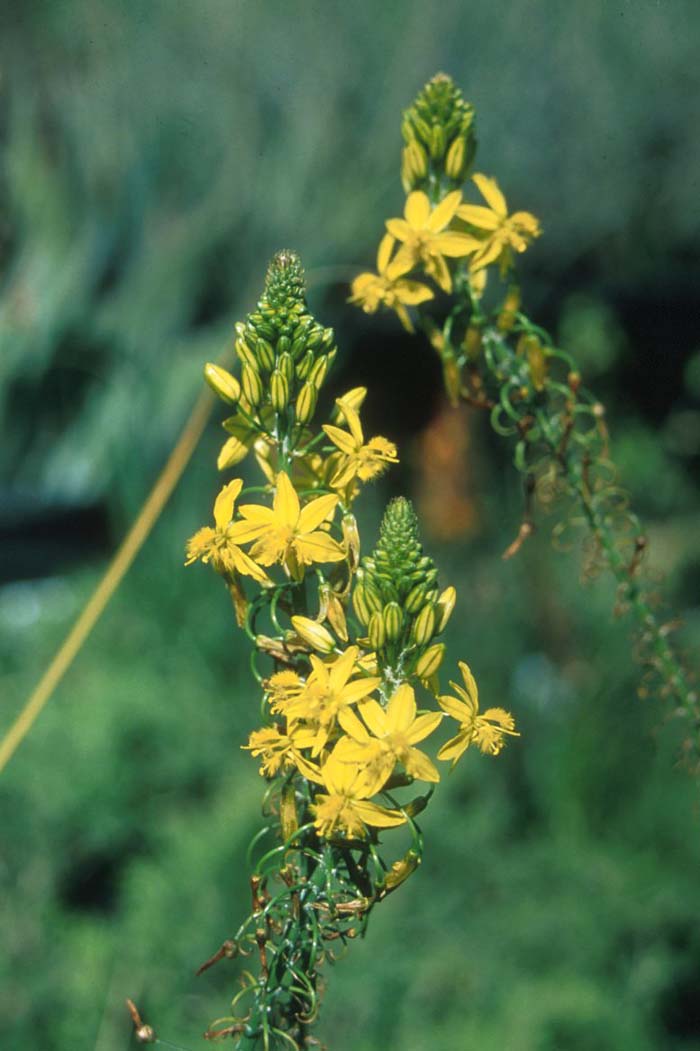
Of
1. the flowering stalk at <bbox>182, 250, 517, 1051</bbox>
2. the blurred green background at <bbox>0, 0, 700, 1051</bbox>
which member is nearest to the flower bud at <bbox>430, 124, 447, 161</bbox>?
the flowering stalk at <bbox>182, 250, 517, 1051</bbox>

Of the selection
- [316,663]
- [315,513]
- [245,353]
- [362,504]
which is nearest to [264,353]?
[245,353]

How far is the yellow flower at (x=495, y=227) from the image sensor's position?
0.94m

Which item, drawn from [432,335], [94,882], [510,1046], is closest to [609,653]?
[510,1046]

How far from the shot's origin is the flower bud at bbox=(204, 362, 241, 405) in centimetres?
77

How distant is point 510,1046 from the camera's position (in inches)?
66.5

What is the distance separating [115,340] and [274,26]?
48.2 inches

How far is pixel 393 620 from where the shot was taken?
2.13 feet

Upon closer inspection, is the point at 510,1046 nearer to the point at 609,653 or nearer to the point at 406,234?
the point at 609,653

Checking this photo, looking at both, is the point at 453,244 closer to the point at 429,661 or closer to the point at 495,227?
the point at 495,227

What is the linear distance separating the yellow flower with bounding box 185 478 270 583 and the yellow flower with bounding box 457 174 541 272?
0.38 meters

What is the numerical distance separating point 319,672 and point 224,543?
133 mm

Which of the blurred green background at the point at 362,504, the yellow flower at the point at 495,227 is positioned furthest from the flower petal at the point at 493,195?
the blurred green background at the point at 362,504

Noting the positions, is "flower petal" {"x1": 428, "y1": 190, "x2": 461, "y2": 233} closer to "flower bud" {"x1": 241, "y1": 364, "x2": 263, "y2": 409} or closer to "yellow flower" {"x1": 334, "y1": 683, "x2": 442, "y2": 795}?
"flower bud" {"x1": 241, "y1": 364, "x2": 263, "y2": 409}

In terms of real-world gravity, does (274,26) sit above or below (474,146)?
above
